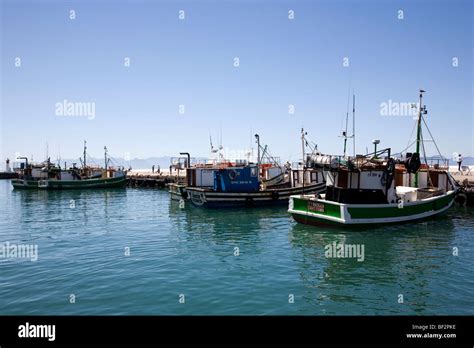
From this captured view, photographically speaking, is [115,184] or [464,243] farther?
[115,184]

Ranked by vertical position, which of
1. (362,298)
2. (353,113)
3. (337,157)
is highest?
(353,113)

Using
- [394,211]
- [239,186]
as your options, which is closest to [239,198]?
[239,186]

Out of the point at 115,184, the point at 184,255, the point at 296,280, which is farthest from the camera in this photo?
the point at 115,184

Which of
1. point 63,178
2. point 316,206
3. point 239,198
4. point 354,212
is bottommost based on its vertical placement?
point 239,198

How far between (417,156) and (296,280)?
16.2m

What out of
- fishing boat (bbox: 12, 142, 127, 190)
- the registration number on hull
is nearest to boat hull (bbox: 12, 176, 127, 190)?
fishing boat (bbox: 12, 142, 127, 190)

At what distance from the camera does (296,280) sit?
13.7m

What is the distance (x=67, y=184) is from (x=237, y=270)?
5594cm

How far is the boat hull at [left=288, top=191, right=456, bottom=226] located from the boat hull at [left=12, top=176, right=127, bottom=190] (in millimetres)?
48503

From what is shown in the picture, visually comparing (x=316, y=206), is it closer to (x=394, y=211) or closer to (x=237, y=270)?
(x=394, y=211)

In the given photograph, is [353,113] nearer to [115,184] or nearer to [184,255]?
[184,255]

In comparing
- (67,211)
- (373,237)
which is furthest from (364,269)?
(67,211)

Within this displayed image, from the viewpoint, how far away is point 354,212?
22.1 metres
